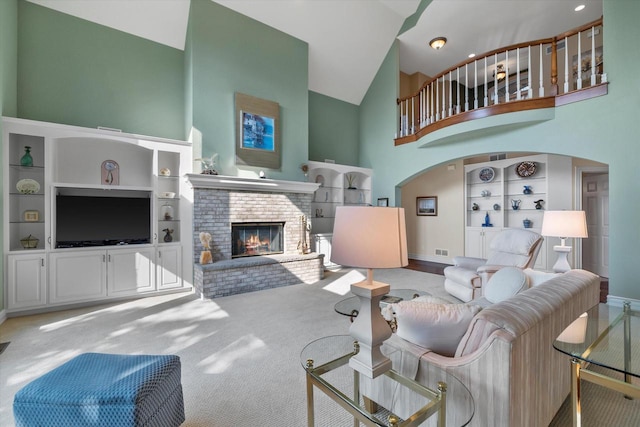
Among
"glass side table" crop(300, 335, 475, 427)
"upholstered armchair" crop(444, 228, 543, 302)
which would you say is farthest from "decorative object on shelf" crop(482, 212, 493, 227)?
"glass side table" crop(300, 335, 475, 427)

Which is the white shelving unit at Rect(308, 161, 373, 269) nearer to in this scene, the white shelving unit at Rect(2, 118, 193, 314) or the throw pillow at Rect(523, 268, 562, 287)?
the white shelving unit at Rect(2, 118, 193, 314)

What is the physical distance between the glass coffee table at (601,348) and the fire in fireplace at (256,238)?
4559 mm

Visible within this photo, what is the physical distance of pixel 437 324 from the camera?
5.06ft

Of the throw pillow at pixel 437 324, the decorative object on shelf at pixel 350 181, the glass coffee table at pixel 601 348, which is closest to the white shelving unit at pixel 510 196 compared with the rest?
the decorative object on shelf at pixel 350 181

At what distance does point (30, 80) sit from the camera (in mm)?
4012

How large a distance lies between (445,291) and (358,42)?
219 inches

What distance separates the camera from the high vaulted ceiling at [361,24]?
467 cm

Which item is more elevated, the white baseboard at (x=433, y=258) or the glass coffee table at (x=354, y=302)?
the glass coffee table at (x=354, y=302)

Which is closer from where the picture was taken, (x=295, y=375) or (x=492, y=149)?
(x=295, y=375)

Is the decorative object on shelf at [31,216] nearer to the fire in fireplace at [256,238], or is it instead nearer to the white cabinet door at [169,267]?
the white cabinet door at [169,267]

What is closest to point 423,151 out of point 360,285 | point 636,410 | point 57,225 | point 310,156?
point 310,156

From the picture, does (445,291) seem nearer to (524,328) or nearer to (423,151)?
(423,151)

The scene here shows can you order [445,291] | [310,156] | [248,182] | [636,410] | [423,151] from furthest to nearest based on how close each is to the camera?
[310,156]
[423,151]
[248,182]
[445,291]
[636,410]

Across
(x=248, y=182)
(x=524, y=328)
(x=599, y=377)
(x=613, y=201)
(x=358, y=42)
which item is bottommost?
(x=599, y=377)
